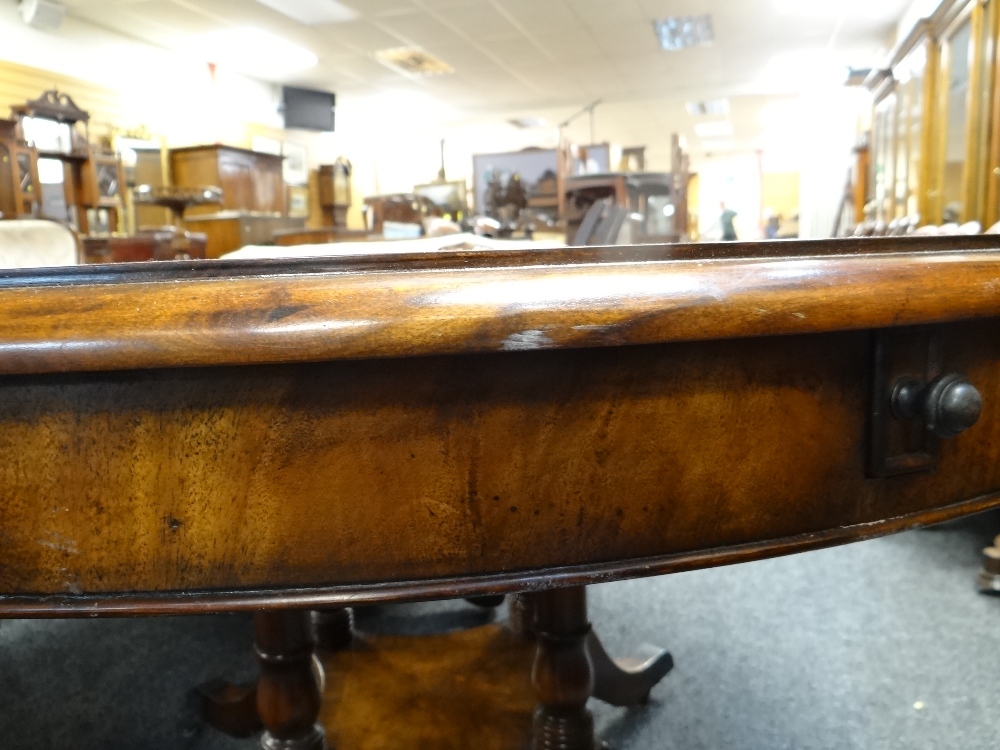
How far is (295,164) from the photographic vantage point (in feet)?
32.6

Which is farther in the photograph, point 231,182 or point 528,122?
point 528,122

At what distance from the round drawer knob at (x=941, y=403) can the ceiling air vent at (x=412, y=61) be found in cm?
792

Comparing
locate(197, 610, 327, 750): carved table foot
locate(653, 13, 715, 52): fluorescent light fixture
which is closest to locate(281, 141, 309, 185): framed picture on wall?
locate(653, 13, 715, 52): fluorescent light fixture

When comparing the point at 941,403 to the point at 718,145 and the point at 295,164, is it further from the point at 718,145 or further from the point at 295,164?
the point at 718,145

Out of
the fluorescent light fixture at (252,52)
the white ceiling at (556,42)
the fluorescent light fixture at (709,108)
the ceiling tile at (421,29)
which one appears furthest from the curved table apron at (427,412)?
the fluorescent light fixture at (709,108)

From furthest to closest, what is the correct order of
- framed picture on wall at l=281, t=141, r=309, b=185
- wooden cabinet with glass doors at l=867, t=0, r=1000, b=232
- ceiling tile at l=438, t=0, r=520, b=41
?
framed picture on wall at l=281, t=141, r=309, b=185, ceiling tile at l=438, t=0, r=520, b=41, wooden cabinet with glass doors at l=867, t=0, r=1000, b=232

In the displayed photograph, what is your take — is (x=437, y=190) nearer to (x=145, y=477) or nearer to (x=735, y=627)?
(x=735, y=627)

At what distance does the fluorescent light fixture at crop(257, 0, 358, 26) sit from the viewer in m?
6.17

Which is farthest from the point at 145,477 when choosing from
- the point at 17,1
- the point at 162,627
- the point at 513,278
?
the point at 17,1

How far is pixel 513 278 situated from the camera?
0.36 metres

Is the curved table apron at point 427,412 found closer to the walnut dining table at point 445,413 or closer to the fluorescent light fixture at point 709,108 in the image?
the walnut dining table at point 445,413

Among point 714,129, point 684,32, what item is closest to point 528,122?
point 714,129

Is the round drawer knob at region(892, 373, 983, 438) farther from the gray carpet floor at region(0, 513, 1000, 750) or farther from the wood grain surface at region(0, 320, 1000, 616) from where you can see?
the gray carpet floor at region(0, 513, 1000, 750)

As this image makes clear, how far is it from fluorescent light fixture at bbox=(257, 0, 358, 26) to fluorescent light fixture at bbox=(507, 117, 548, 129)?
5567mm
